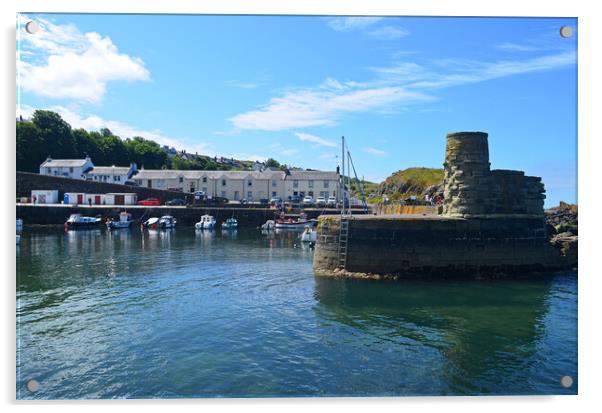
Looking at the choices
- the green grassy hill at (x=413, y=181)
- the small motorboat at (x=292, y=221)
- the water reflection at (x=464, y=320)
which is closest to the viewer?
the water reflection at (x=464, y=320)

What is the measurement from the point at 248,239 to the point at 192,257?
1259cm

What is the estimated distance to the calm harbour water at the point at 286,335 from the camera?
8.20m

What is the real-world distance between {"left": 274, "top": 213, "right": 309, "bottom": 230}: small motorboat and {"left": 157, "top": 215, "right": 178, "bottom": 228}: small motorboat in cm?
1088

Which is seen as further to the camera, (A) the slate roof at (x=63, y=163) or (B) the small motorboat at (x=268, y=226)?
(A) the slate roof at (x=63, y=163)

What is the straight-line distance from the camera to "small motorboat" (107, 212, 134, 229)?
154 ft

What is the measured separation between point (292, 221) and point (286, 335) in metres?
39.6

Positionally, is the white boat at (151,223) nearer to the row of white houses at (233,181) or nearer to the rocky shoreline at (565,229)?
the row of white houses at (233,181)

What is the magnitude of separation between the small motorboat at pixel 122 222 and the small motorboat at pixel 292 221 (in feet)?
49.4

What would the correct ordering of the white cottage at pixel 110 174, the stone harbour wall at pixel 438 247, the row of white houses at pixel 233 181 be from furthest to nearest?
the white cottage at pixel 110 174 → the row of white houses at pixel 233 181 → the stone harbour wall at pixel 438 247

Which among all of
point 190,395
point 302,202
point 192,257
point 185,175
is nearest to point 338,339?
point 190,395

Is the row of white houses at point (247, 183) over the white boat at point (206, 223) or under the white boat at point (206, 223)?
over

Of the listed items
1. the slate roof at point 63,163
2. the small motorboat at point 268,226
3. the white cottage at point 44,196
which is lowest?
the small motorboat at point 268,226

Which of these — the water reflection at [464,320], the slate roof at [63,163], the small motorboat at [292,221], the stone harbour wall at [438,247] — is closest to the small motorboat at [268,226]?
the small motorboat at [292,221]

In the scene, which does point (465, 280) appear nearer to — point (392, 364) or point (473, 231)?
point (473, 231)
